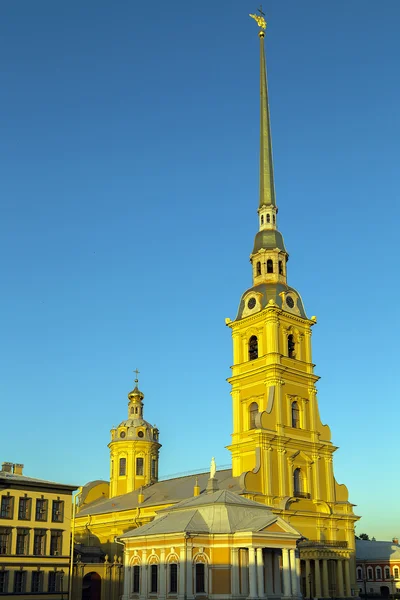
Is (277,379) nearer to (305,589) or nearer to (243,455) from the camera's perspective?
(243,455)

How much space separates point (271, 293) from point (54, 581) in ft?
109

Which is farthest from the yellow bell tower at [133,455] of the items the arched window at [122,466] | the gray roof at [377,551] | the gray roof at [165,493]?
the gray roof at [377,551]

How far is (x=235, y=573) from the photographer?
151 feet

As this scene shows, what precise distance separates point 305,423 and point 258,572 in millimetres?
23935

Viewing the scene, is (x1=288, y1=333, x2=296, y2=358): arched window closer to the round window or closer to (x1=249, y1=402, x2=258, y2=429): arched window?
the round window

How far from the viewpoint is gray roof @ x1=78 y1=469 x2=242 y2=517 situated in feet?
216

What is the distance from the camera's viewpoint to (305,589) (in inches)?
2272

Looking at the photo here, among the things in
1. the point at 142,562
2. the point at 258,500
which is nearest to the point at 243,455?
the point at 258,500

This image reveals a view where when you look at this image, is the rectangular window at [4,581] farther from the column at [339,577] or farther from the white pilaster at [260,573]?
the column at [339,577]

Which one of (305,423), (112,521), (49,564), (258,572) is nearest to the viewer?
(258,572)

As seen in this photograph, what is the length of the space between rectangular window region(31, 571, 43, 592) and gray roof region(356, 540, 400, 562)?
4673 centimetres

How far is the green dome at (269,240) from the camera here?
74.3 metres

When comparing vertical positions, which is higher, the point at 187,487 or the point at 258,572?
the point at 187,487

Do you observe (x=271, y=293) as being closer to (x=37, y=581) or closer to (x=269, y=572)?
(x=269, y=572)
